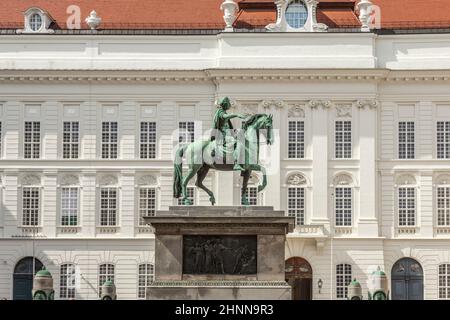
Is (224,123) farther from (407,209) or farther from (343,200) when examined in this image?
(407,209)

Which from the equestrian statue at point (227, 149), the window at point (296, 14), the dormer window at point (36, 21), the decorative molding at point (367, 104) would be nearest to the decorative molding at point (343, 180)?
the decorative molding at point (367, 104)

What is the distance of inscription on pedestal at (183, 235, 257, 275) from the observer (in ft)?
115

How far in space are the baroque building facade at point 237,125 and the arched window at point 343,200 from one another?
69mm

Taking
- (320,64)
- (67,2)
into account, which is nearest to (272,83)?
(320,64)

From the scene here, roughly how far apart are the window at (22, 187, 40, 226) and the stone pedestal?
2609 centimetres

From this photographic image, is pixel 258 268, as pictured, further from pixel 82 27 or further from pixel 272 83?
pixel 82 27

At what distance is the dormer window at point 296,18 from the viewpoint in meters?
60.6

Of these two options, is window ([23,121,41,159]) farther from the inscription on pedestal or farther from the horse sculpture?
the inscription on pedestal

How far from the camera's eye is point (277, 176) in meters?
59.4

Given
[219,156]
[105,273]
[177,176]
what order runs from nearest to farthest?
[219,156] < [177,176] < [105,273]

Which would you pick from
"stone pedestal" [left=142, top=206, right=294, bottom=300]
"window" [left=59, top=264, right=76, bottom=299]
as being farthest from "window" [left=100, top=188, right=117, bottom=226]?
"stone pedestal" [left=142, top=206, right=294, bottom=300]

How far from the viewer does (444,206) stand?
195 ft

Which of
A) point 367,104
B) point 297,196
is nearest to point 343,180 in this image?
point 297,196

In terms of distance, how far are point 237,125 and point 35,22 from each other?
11.9 m
